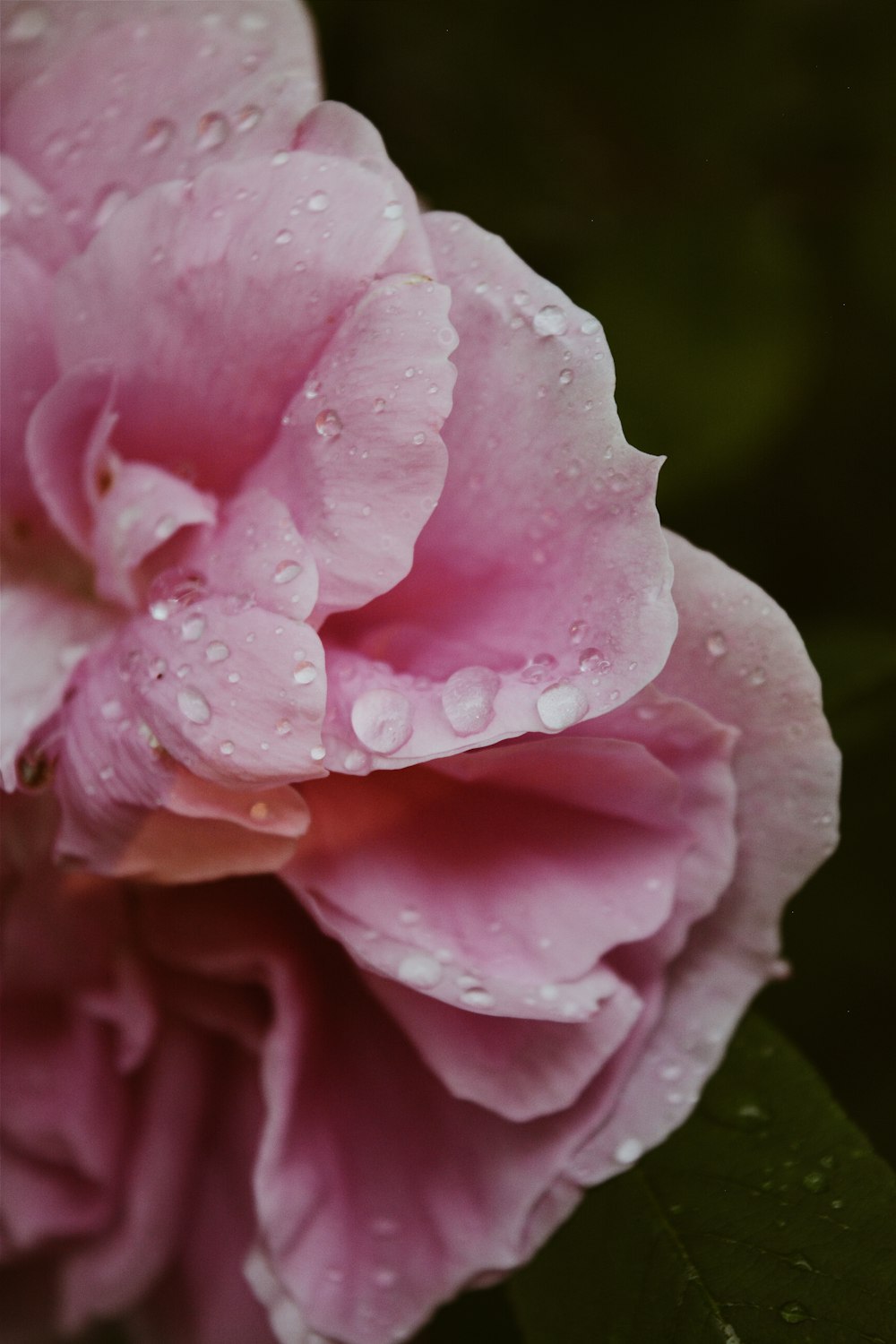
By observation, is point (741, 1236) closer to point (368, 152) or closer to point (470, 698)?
point (470, 698)

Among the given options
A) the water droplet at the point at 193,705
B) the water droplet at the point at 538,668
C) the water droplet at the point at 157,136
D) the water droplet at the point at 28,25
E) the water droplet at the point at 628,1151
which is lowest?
the water droplet at the point at 628,1151

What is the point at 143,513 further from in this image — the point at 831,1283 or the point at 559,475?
the point at 831,1283

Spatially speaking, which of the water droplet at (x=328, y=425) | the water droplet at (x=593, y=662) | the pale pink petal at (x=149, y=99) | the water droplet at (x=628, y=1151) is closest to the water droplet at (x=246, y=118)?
the pale pink petal at (x=149, y=99)

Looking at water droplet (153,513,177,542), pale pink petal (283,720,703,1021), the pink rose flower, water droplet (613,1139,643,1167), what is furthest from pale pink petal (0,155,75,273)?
water droplet (613,1139,643,1167)

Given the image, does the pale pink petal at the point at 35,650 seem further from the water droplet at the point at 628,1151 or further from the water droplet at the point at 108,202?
the water droplet at the point at 628,1151

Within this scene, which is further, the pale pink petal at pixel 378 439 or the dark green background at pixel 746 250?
the dark green background at pixel 746 250

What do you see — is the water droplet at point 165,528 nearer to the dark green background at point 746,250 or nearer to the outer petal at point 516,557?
the outer petal at point 516,557

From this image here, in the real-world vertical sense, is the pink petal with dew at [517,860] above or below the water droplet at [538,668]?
below
